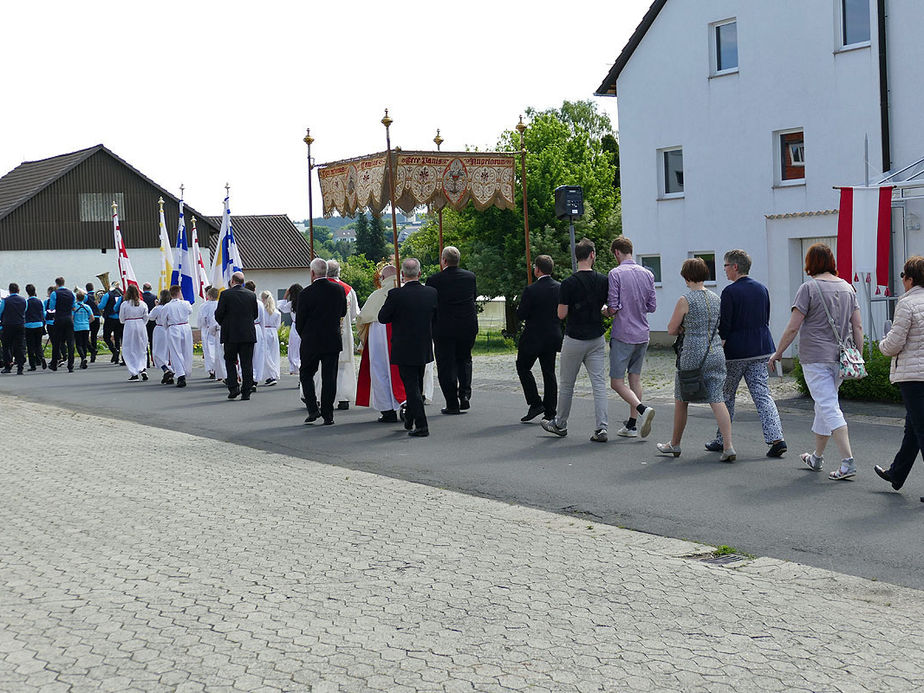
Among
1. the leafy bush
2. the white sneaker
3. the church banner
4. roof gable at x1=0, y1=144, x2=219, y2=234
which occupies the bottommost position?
the white sneaker

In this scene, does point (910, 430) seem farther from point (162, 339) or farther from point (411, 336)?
point (162, 339)

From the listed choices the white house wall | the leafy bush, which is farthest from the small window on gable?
the leafy bush

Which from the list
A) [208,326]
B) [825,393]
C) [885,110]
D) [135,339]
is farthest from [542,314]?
[135,339]

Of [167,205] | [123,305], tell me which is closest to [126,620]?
[123,305]

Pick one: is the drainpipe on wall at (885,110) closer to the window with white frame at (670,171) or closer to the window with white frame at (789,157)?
the window with white frame at (789,157)

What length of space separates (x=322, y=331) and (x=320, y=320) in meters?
0.13

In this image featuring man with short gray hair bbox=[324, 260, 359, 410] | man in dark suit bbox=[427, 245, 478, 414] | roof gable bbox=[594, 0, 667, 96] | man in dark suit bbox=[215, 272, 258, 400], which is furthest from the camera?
roof gable bbox=[594, 0, 667, 96]

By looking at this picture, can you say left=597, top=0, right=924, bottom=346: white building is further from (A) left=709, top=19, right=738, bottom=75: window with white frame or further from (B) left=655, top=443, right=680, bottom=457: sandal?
(B) left=655, top=443, right=680, bottom=457: sandal

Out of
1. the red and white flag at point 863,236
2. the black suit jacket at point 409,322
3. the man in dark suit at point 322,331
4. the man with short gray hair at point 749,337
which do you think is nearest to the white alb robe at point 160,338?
the man in dark suit at point 322,331

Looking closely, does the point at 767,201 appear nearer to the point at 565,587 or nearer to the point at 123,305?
the point at 123,305

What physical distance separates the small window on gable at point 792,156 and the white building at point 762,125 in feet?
0.10

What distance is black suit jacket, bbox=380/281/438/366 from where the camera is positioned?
1259 centimetres

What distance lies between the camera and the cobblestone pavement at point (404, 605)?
4828 mm

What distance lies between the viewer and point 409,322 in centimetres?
1264
